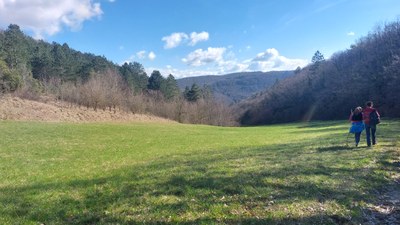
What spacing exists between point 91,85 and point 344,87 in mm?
78238

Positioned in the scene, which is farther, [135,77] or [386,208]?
[135,77]

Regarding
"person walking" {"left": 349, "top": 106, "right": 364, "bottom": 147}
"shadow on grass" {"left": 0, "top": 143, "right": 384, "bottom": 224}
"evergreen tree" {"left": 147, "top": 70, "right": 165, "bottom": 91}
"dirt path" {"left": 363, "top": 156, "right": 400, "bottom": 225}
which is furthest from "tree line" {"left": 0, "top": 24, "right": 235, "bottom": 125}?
"dirt path" {"left": 363, "top": 156, "right": 400, "bottom": 225}

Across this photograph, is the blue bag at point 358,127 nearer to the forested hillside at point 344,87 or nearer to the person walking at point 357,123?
the person walking at point 357,123

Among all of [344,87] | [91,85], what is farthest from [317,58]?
[91,85]

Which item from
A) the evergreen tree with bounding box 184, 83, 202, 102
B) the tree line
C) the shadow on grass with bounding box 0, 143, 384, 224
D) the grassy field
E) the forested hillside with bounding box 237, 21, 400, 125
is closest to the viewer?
the shadow on grass with bounding box 0, 143, 384, 224

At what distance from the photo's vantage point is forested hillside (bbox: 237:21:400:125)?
8469 centimetres

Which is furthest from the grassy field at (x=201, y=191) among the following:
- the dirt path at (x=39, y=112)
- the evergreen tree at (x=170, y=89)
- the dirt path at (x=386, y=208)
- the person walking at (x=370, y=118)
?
the evergreen tree at (x=170, y=89)

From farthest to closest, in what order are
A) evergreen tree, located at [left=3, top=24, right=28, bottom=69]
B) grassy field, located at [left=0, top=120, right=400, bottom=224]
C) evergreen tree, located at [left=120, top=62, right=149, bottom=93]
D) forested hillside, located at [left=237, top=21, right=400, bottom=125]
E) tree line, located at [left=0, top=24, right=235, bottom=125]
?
evergreen tree, located at [left=120, top=62, right=149, bottom=93] → forested hillside, located at [left=237, top=21, right=400, bottom=125] → evergreen tree, located at [left=3, top=24, right=28, bottom=69] → tree line, located at [left=0, top=24, right=235, bottom=125] → grassy field, located at [left=0, top=120, right=400, bottom=224]

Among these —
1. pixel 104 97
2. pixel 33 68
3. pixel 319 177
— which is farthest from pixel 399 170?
pixel 33 68

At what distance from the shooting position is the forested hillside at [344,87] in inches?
3334

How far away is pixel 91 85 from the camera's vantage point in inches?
3236

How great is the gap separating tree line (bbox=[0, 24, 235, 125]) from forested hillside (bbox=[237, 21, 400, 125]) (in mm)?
27034

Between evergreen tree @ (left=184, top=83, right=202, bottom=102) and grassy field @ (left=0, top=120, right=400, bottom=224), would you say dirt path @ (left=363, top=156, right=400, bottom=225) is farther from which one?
evergreen tree @ (left=184, top=83, right=202, bottom=102)

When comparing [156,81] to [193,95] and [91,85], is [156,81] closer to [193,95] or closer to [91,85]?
[193,95]
